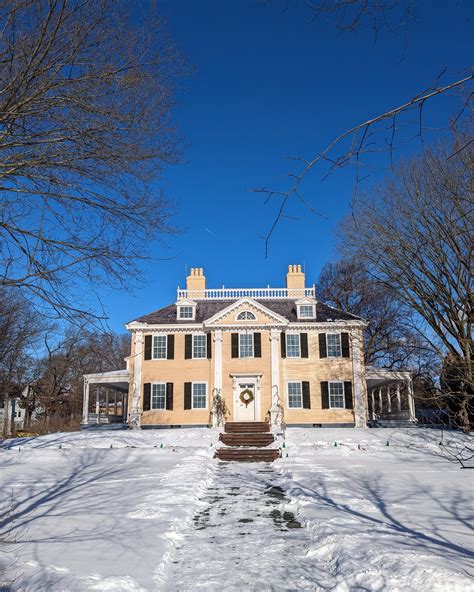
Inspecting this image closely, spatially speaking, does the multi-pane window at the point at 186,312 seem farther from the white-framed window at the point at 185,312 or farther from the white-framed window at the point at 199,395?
the white-framed window at the point at 199,395

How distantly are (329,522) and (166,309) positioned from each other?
71.2 feet

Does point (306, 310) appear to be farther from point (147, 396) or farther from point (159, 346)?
point (147, 396)

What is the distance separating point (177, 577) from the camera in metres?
5.20

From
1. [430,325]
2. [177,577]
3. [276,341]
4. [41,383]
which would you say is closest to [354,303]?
[276,341]

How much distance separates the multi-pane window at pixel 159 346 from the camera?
2536 centimetres

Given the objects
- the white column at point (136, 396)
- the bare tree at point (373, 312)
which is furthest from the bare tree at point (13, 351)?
the bare tree at point (373, 312)

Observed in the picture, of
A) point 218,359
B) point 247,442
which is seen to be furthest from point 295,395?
point 247,442

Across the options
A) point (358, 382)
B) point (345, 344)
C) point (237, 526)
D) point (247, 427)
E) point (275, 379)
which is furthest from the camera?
point (345, 344)

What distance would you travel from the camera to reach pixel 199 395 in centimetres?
2473

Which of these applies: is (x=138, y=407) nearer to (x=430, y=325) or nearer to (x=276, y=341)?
(x=276, y=341)

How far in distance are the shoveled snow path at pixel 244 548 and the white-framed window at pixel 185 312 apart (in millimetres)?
16457

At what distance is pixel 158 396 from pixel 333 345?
30.1 feet

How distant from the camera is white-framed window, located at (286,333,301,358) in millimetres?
25000

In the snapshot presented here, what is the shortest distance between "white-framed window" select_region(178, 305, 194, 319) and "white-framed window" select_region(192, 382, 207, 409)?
360 cm
